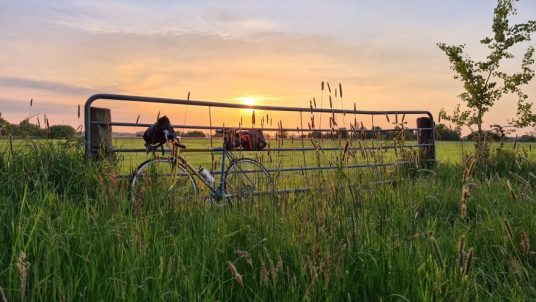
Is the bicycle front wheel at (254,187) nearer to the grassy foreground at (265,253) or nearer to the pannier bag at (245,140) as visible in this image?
the grassy foreground at (265,253)

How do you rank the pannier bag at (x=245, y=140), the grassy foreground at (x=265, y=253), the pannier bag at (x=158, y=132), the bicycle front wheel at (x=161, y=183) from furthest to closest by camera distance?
the pannier bag at (x=245, y=140) < the pannier bag at (x=158, y=132) < the bicycle front wheel at (x=161, y=183) < the grassy foreground at (x=265, y=253)

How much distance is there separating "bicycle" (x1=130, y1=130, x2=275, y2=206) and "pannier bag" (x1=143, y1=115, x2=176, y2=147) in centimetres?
8

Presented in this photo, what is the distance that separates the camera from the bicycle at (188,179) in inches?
167

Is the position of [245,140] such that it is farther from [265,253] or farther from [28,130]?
[265,253]

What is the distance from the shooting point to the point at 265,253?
2.90 meters

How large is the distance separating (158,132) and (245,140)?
156 centimetres

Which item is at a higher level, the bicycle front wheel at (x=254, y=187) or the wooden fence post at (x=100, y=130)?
Result: the wooden fence post at (x=100, y=130)

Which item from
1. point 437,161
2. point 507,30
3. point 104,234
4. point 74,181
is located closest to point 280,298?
point 104,234

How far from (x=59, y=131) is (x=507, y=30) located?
18781mm

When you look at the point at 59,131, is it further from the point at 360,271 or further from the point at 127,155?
the point at 360,271

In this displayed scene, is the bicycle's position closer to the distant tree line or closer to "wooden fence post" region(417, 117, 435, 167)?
the distant tree line

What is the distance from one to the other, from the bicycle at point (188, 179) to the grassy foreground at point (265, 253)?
212 mm

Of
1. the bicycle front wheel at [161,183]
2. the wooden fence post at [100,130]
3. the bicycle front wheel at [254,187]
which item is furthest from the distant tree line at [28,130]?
the bicycle front wheel at [254,187]

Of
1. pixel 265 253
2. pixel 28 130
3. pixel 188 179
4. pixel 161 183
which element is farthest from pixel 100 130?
pixel 265 253
